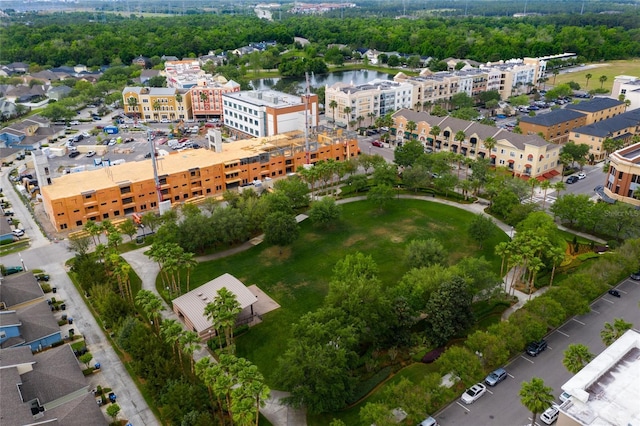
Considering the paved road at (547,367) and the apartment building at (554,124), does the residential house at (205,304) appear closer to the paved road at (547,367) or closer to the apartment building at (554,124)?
the paved road at (547,367)

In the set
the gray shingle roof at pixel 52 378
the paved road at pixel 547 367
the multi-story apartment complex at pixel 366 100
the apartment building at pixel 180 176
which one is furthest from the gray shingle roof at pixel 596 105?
the gray shingle roof at pixel 52 378

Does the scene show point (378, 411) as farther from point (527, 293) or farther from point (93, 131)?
point (93, 131)

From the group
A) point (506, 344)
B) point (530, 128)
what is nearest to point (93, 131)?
point (530, 128)

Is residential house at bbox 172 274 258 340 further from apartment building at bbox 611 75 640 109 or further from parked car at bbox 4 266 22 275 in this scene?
apartment building at bbox 611 75 640 109

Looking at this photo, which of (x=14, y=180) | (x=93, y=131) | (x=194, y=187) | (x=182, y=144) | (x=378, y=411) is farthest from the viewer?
(x=93, y=131)

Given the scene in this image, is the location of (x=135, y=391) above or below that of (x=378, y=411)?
below

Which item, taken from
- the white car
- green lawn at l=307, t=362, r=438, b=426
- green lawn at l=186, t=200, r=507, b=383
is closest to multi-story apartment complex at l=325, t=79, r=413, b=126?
green lawn at l=186, t=200, r=507, b=383
